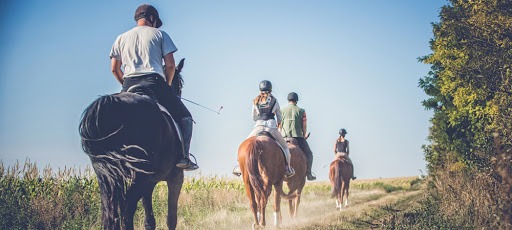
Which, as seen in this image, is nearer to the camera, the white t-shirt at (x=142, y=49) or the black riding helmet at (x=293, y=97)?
the white t-shirt at (x=142, y=49)

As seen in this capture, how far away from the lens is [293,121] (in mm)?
12086

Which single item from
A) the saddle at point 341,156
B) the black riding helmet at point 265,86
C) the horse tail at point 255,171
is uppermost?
the black riding helmet at point 265,86

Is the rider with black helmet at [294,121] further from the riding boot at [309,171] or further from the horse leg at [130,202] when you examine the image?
the horse leg at [130,202]

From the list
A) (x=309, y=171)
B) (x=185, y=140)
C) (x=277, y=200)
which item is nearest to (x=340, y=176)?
(x=309, y=171)

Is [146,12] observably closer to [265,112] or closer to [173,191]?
[173,191]

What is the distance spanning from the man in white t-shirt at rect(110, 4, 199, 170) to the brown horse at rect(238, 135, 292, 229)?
2.92 metres

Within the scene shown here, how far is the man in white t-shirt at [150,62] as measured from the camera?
5859 millimetres

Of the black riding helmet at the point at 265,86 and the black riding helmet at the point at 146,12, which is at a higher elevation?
the black riding helmet at the point at 146,12

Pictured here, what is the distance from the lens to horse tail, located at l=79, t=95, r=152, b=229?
484 cm

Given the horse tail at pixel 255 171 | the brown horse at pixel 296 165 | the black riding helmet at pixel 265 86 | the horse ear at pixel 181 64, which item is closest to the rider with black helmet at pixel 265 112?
the black riding helmet at pixel 265 86

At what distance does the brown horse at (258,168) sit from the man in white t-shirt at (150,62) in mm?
2917

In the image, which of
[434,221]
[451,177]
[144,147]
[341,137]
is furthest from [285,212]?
[144,147]

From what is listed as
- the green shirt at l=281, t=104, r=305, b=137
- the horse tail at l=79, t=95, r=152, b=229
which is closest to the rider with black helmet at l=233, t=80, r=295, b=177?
the green shirt at l=281, t=104, r=305, b=137

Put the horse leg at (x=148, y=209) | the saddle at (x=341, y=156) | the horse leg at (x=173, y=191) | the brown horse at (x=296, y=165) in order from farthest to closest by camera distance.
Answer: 1. the saddle at (x=341, y=156)
2. the brown horse at (x=296, y=165)
3. the horse leg at (x=173, y=191)
4. the horse leg at (x=148, y=209)
